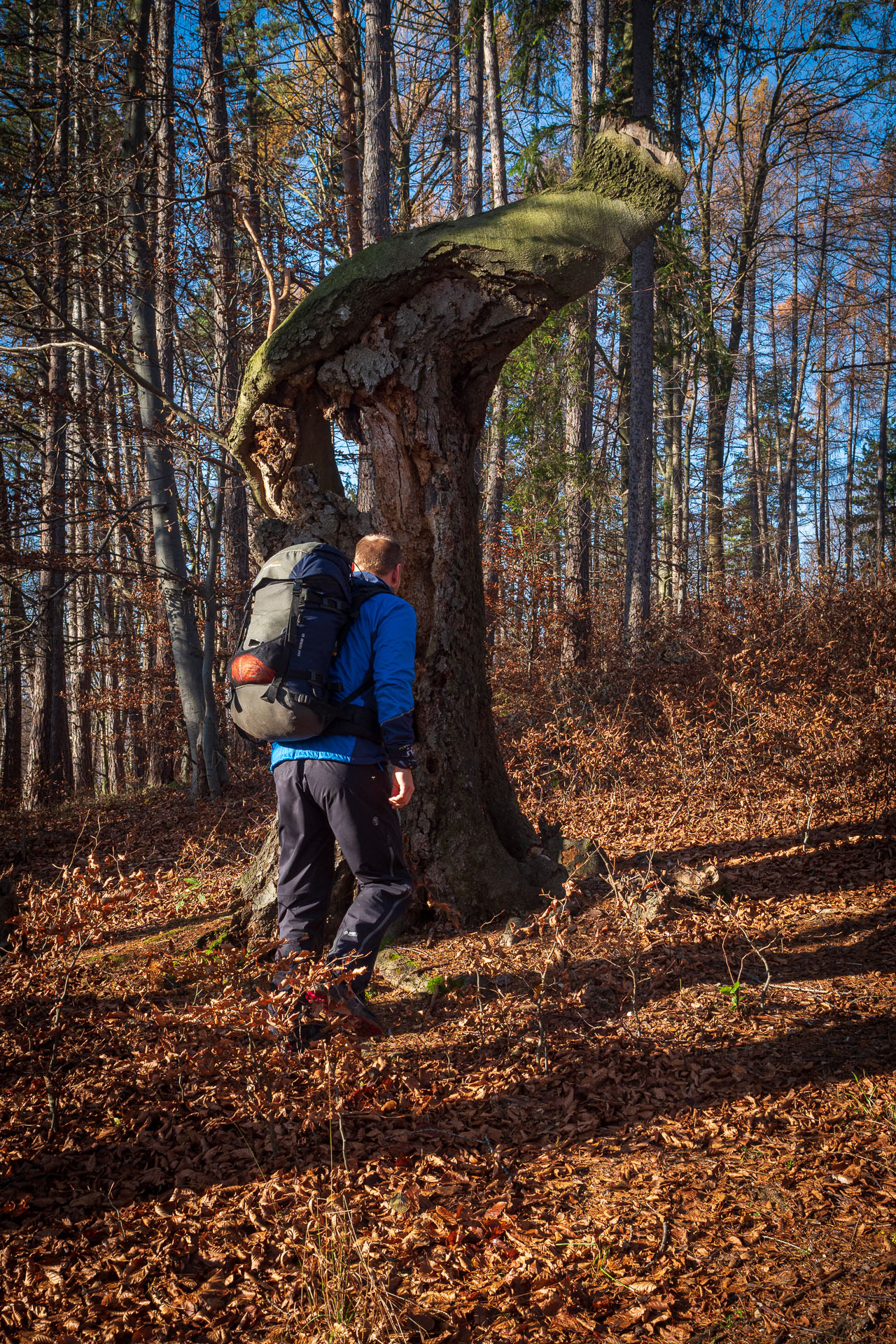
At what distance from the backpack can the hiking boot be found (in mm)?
1017

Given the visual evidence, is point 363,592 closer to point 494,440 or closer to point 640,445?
point 640,445

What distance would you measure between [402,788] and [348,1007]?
0.90 m

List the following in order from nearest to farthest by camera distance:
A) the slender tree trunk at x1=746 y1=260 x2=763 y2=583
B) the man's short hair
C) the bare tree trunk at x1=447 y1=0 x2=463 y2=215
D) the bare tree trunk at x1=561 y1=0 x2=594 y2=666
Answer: the man's short hair < the bare tree trunk at x1=561 y1=0 x2=594 y2=666 < the bare tree trunk at x1=447 y1=0 x2=463 y2=215 < the slender tree trunk at x1=746 y1=260 x2=763 y2=583

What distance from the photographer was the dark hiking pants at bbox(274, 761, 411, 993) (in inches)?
127

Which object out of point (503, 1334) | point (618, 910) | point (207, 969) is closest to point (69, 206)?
point (207, 969)

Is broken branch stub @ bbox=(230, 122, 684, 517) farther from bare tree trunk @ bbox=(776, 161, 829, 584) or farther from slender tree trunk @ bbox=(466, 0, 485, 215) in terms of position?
bare tree trunk @ bbox=(776, 161, 829, 584)

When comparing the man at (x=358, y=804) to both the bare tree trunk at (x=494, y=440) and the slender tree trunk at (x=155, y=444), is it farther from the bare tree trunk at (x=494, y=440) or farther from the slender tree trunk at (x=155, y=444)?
the bare tree trunk at (x=494, y=440)

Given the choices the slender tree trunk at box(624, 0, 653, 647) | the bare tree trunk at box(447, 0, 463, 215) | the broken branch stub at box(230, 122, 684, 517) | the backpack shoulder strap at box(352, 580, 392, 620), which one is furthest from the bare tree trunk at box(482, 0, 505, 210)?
the backpack shoulder strap at box(352, 580, 392, 620)

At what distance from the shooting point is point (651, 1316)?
192 cm

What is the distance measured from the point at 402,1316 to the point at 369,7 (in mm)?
10739

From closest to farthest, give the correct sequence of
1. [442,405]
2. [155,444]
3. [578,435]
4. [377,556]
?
[377,556] < [442,405] < [155,444] < [578,435]

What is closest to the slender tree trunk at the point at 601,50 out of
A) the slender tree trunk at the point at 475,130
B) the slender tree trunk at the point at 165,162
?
the slender tree trunk at the point at 475,130

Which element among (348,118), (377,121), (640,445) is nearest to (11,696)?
(348,118)

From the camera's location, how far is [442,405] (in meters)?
4.50
